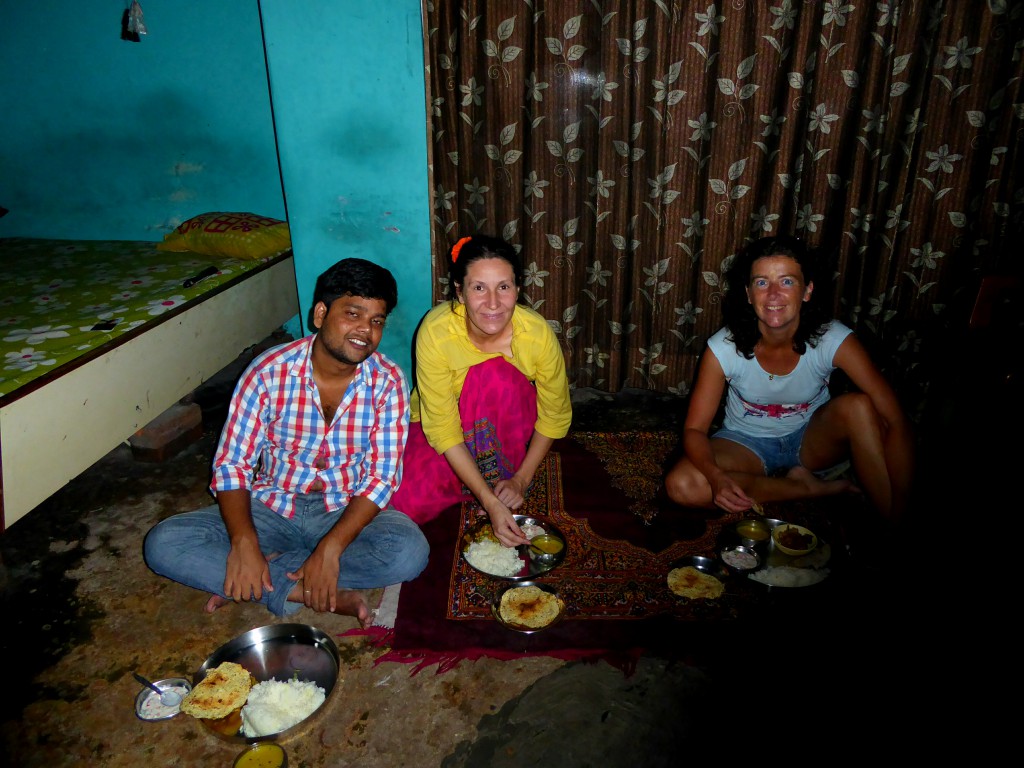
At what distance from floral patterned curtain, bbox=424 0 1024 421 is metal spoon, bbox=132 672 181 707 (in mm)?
2170

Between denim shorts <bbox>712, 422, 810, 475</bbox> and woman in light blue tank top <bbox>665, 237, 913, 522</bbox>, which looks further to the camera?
denim shorts <bbox>712, 422, 810, 475</bbox>

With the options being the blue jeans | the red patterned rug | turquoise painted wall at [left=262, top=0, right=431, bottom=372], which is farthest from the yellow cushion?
the red patterned rug

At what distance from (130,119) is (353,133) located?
2.17m

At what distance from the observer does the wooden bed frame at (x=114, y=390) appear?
1952 mm

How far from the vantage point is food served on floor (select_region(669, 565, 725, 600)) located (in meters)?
1.98

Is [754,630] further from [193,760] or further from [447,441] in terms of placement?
[193,760]

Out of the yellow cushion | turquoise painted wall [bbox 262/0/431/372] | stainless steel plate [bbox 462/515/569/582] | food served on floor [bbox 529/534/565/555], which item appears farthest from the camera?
the yellow cushion

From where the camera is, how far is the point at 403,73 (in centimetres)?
270

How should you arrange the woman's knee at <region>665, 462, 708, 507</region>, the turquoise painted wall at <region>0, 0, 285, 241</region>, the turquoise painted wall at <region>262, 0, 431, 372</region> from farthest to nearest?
the turquoise painted wall at <region>0, 0, 285, 241</region> < the turquoise painted wall at <region>262, 0, 431, 372</region> < the woman's knee at <region>665, 462, 708, 507</region>

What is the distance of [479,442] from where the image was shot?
2410 millimetres

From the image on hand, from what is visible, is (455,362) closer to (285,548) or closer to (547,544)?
(547,544)

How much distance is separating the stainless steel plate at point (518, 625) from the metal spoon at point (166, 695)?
0.92 meters

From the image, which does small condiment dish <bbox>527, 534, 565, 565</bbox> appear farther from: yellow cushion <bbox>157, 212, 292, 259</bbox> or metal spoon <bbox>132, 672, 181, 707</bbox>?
yellow cushion <bbox>157, 212, 292, 259</bbox>

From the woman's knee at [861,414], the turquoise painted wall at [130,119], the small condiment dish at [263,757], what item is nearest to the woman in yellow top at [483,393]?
the small condiment dish at [263,757]
